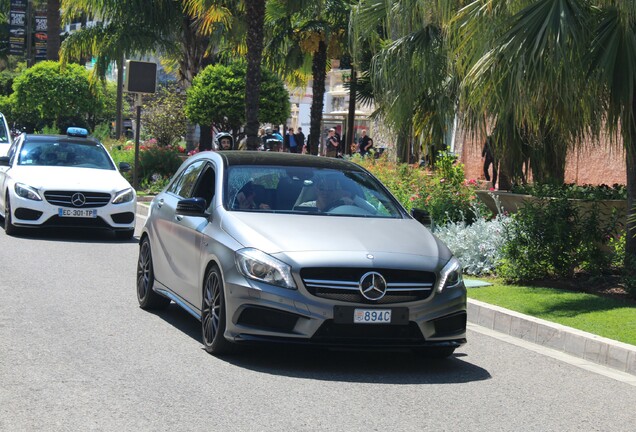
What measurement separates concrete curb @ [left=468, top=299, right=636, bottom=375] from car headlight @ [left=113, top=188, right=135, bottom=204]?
7.31m

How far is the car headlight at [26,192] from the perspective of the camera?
16797 millimetres

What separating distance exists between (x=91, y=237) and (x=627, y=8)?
9.86 m

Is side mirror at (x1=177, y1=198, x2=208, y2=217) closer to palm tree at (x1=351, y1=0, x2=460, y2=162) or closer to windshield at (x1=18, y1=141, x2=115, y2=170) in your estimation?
palm tree at (x1=351, y1=0, x2=460, y2=162)

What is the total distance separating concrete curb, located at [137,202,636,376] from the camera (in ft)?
29.9

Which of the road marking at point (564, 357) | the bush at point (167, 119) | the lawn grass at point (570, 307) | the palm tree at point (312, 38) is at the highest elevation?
the palm tree at point (312, 38)

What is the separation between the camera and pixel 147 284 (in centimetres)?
1074

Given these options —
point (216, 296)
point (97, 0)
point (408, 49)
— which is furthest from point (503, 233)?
point (97, 0)

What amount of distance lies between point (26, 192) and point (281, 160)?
26.8ft

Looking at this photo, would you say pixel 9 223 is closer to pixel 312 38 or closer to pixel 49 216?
pixel 49 216

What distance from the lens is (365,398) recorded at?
24.0 ft

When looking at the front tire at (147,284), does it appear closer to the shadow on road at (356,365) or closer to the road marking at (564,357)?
the shadow on road at (356,365)

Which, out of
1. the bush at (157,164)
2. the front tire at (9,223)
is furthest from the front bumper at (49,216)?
the bush at (157,164)

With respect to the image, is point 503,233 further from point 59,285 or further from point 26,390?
point 26,390

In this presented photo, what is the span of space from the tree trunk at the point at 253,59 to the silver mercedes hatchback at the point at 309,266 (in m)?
15.1
